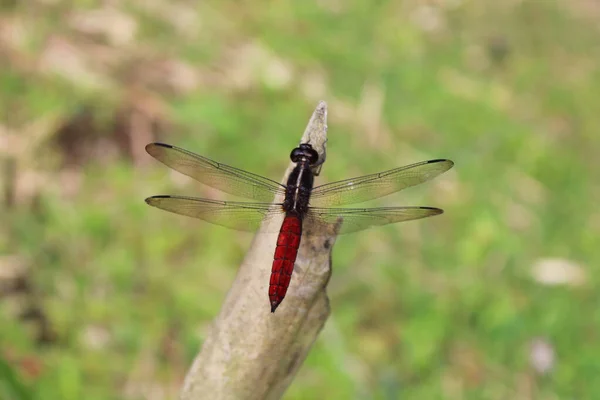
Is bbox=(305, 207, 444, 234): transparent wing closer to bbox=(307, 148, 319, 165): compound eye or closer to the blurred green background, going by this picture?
bbox=(307, 148, 319, 165): compound eye

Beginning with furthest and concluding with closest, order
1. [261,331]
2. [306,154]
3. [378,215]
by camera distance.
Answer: [378,215] → [306,154] → [261,331]

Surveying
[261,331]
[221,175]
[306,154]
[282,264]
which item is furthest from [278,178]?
[261,331]

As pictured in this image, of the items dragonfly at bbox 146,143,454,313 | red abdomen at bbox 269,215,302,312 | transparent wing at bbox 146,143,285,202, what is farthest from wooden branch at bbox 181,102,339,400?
transparent wing at bbox 146,143,285,202

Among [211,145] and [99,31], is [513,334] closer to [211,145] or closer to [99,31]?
[211,145]

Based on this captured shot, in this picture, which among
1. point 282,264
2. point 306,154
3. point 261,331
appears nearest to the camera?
point 261,331

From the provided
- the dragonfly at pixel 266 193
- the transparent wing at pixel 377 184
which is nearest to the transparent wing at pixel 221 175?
the dragonfly at pixel 266 193

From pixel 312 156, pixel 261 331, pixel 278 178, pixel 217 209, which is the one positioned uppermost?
pixel 278 178

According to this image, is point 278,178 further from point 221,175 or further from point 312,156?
point 312,156

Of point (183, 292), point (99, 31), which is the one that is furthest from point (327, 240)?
point (99, 31)
